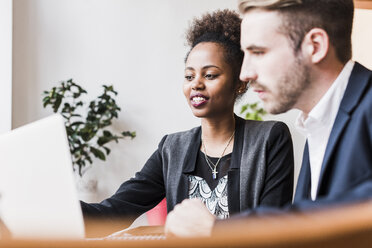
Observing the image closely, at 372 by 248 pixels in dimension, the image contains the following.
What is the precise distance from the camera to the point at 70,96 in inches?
138

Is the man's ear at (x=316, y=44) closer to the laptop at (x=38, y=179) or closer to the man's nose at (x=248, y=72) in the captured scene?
the man's nose at (x=248, y=72)

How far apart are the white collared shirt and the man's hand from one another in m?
0.31

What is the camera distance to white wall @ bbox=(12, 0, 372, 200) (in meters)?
3.72

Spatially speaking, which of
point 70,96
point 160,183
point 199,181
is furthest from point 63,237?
point 70,96

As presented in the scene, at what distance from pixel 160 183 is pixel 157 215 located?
31 centimetres

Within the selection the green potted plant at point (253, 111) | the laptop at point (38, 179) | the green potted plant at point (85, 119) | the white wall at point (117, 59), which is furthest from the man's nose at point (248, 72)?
the white wall at point (117, 59)

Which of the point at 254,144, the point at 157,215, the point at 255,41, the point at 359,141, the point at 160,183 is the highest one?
the point at 255,41

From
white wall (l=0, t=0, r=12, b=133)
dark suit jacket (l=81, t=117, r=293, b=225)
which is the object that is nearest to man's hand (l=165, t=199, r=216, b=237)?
dark suit jacket (l=81, t=117, r=293, b=225)

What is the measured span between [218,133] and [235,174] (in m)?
0.20

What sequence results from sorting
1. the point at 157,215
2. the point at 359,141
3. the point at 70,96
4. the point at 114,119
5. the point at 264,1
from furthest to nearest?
the point at 114,119 < the point at 70,96 < the point at 157,215 < the point at 264,1 < the point at 359,141

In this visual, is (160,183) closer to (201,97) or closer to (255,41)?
(201,97)

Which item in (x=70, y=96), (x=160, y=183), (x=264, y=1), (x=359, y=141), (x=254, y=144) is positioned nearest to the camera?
(x=359, y=141)

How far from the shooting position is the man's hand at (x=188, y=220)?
59cm

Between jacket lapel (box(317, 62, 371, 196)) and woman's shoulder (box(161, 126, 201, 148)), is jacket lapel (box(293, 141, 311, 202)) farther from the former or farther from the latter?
woman's shoulder (box(161, 126, 201, 148))
